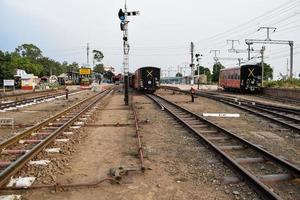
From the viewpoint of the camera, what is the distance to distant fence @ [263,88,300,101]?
115 feet

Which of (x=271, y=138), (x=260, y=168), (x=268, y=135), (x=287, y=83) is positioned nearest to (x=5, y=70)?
(x=287, y=83)

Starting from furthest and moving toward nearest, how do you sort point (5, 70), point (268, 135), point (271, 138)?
point (5, 70), point (268, 135), point (271, 138)

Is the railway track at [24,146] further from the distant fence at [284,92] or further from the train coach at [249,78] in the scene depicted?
the train coach at [249,78]

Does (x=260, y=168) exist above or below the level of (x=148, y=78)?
below

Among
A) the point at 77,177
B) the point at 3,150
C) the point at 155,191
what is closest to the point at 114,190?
the point at 155,191

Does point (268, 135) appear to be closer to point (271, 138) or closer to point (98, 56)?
point (271, 138)

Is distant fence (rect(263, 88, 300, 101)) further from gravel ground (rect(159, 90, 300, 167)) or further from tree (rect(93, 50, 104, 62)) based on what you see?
tree (rect(93, 50, 104, 62))

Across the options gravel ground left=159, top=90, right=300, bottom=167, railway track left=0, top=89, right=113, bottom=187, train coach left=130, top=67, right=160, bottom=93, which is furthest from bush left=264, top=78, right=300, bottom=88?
railway track left=0, top=89, right=113, bottom=187

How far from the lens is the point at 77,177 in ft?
22.4

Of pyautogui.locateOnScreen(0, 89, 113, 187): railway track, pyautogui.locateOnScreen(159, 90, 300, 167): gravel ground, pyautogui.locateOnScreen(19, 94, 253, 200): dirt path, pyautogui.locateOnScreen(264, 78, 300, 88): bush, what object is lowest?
pyautogui.locateOnScreen(159, 90, 300, 167): gravel ground

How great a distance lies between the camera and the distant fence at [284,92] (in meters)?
35.1

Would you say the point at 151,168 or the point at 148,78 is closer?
the point at 151,168

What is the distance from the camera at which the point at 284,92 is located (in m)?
38.0

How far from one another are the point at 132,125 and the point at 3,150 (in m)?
5.82
